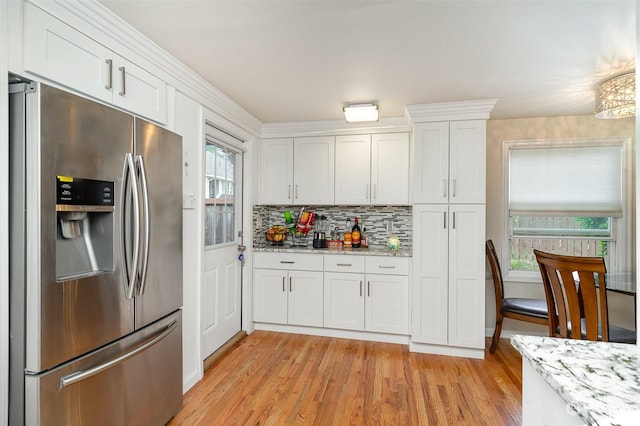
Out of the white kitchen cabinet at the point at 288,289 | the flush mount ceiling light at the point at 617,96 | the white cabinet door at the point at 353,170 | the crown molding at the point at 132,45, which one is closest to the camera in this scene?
the crown molding at the point at 132,45

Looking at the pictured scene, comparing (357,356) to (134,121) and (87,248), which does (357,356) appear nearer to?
(87,248)

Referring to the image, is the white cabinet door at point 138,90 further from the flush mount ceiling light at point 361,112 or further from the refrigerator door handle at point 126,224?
the flush mount ceiling light at point 361,112

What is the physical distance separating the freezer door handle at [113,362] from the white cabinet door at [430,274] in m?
2.17

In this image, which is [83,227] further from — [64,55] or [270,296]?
[270,296]

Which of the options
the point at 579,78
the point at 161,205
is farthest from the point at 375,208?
the point at 161,205

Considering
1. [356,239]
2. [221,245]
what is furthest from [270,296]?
[356,239]

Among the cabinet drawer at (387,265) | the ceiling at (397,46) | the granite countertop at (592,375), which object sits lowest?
the cabinet drawer at (387,265)

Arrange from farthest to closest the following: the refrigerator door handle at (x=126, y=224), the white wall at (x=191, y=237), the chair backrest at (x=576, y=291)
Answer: the white wall at (x=191, y=237), the chair backrest at (x=576, y=291), the refrigerator door handle at (x=126, y=224)

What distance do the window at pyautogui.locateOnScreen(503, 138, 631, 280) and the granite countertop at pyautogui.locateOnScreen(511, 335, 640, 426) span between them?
2.88 m

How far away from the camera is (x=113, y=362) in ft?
5.03

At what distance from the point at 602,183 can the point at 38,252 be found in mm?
4437

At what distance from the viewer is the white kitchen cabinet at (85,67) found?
1.33m

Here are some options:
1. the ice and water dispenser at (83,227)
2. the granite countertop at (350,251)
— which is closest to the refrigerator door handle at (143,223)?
the ice and water dispenser at (83,227)

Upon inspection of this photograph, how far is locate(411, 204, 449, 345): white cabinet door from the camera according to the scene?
9.99 feet
